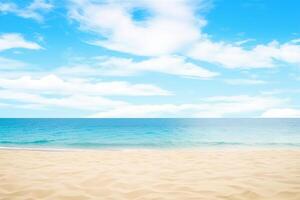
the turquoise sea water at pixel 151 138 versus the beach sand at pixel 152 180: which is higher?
the beach sand at pixel 152 180

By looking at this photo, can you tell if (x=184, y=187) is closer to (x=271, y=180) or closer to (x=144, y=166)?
(x=271, y=180)

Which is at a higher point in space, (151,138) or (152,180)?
(152,180)

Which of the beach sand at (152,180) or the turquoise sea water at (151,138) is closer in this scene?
the beach sand at (152,180)

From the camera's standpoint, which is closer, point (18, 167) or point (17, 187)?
point (17, 187)

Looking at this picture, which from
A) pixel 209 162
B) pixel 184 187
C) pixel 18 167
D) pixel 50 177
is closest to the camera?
pixel 184 187

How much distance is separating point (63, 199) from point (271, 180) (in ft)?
13.3

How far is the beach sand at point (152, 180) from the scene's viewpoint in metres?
4.83

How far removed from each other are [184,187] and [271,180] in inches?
75.2

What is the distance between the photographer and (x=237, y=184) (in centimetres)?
540

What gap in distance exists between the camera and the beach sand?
4828 mm

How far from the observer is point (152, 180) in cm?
586

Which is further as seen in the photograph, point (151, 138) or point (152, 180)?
point (151, 138)

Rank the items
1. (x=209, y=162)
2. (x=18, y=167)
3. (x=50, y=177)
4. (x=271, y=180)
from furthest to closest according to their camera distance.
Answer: (x=209, y=162)
(x=18, y=167)
(x=50, y=177)
(x=271, y=180)

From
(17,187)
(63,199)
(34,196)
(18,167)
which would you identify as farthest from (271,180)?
(18,167)
